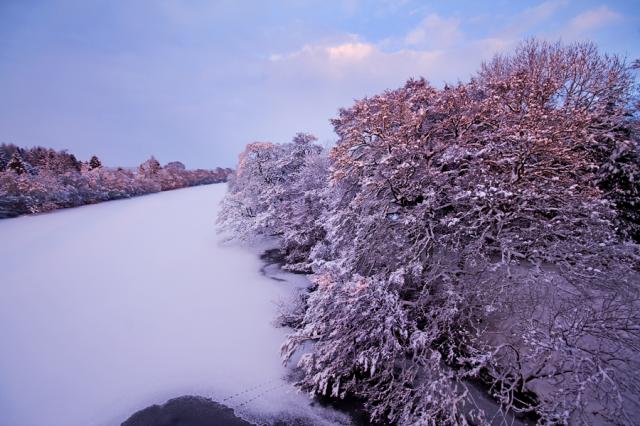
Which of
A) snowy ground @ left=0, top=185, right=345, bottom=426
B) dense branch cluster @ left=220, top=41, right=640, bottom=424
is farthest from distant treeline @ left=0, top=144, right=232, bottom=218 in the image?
dense branch cluster @ left=220, top=41, right=640, bottom=424

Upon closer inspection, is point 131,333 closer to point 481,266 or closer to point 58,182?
point 481,266

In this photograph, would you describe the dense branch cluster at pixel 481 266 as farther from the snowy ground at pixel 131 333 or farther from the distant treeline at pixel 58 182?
the distant treeline at pixel 58 182

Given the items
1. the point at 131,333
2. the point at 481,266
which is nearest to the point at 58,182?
the point at 131,333

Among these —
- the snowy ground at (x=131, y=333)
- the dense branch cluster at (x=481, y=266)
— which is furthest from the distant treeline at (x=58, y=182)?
the dense branch cluster at (x=481, y=266)

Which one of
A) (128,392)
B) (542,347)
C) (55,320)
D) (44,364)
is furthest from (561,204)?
(55,320)

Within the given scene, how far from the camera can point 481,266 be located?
8.07m

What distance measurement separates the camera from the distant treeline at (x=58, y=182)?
100ft

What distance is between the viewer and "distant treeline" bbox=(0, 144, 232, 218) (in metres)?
30.6

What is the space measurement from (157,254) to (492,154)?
20254 millimetres

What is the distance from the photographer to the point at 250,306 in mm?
12297

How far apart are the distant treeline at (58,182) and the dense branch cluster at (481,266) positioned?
38.4 m

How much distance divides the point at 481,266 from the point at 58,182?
4853 cm

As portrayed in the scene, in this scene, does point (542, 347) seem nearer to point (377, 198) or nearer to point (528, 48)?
point (377, 198)

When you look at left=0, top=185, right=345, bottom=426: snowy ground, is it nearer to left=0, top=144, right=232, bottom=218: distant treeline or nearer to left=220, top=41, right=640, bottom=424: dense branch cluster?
left=220, top=41, right=640, bottom=424: dense branch cluster
